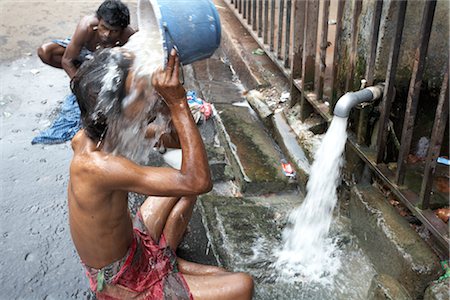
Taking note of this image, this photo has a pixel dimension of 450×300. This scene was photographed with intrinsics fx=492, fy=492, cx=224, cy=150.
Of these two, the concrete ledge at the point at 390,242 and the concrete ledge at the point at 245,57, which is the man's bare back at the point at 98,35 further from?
the concrete ledge at the point at 390,242

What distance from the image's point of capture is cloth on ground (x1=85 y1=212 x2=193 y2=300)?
248 centimetres

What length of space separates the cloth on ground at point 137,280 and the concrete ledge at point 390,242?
3.84ft

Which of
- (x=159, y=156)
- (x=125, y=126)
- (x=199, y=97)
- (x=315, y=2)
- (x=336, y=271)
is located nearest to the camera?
(x=125, y=126)

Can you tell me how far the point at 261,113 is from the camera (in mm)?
4574

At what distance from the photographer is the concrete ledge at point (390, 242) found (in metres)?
2.59

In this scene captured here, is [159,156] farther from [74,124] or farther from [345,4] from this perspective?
[345,4]

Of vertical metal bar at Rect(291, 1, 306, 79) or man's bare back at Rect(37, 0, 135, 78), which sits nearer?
vertical metal bar at Rect(291, 1, 306, 79)

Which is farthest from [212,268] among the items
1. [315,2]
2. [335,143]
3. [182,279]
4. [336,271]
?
[315,2]

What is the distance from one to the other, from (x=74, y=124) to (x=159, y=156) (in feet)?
3.94

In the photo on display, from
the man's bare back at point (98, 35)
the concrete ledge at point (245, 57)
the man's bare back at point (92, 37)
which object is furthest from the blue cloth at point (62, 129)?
the concrete ledge at point (245, 57)

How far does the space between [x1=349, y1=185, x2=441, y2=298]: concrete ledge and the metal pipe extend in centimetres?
58

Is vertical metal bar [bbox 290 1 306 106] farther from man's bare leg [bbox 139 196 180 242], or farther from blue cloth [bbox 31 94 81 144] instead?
blue cloth [bbox 31 94 81 144]

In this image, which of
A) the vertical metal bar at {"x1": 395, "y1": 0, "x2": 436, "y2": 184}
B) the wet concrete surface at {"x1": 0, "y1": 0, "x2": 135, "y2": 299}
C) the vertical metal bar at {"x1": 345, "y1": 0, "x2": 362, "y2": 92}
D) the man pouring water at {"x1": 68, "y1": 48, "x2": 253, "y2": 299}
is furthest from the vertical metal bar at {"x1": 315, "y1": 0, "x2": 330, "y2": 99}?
the wet concrete surface at {"x1": 0, "y1": 0, "x2": 135, "y2": 299}

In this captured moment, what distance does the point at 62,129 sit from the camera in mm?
4824
